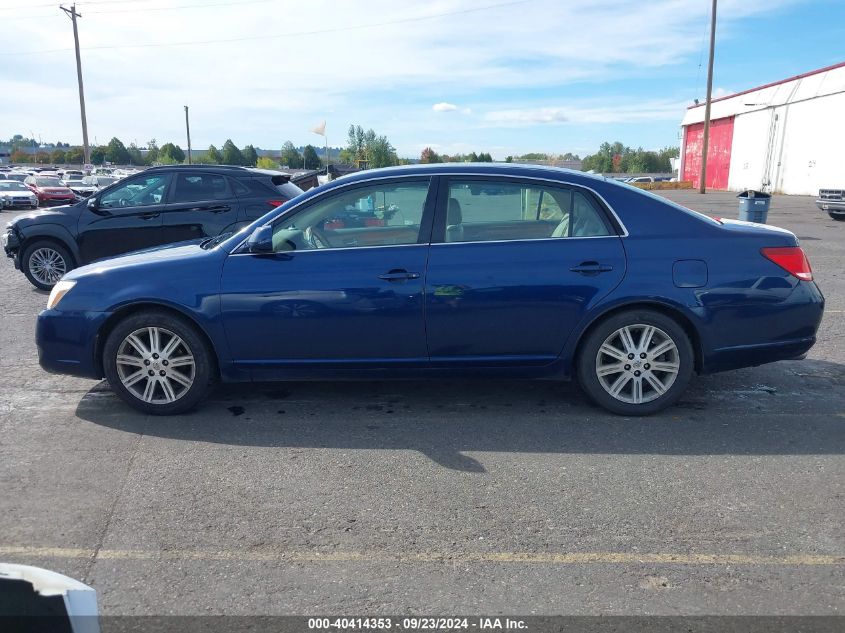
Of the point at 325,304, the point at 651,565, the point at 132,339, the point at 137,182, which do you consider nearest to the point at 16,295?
the point at 137,182

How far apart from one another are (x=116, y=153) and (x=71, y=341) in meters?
129

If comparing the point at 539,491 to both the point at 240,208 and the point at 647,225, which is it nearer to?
the point at 647,225

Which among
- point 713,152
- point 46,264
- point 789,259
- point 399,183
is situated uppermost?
point 713,152

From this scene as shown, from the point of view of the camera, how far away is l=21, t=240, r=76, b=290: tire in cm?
992

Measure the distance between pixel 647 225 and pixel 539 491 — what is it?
204 centimetres

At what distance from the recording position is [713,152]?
4775 centimetres

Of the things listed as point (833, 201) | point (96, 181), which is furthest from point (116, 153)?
point (833, 201)

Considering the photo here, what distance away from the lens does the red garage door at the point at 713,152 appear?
45.4m

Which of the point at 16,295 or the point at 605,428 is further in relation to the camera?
the point at 16,295

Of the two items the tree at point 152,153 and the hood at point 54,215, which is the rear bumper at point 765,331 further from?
the tree at point 152,153

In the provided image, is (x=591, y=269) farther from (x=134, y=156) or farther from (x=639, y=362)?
(x=134, y=156)

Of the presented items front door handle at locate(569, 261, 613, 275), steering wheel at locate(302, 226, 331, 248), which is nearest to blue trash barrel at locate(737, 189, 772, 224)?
front door handle at locate(569, 261, 613, 275)

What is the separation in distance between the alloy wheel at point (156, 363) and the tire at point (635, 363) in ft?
8.84

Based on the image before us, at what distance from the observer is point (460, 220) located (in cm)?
487
